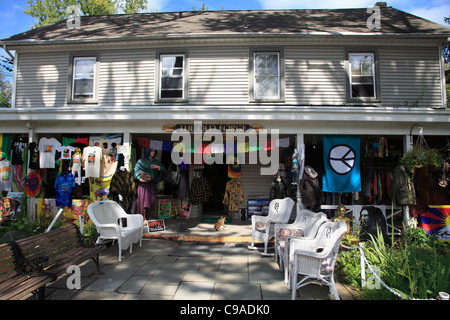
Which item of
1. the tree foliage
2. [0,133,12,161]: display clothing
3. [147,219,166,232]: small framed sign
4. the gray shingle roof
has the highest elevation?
the tree foliage

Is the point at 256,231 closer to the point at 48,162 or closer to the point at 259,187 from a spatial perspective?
the point at 259,187

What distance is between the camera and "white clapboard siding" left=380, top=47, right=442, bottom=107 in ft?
27.1

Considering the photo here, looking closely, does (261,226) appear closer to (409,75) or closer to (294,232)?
(294,232)

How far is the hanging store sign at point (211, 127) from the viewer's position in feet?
22.8

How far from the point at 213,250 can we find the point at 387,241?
3710 millimetres

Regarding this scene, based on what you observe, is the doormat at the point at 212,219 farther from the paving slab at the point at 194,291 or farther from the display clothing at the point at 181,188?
the paving slab at the point at 194,291

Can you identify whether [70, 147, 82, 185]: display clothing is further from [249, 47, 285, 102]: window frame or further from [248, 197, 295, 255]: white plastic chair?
[249, 47, 285, 102]: window frame

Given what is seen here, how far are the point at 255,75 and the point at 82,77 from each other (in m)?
5.82

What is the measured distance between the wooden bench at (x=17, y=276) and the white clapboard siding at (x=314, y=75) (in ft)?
24.2

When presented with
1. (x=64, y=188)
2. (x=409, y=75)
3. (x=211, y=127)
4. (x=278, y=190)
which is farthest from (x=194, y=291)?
(x=409, y=75)

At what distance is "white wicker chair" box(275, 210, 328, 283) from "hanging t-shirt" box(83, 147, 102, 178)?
16.1 feet

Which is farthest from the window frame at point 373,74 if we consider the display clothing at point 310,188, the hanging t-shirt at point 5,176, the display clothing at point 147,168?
the hanging t-shirt at point 5,176

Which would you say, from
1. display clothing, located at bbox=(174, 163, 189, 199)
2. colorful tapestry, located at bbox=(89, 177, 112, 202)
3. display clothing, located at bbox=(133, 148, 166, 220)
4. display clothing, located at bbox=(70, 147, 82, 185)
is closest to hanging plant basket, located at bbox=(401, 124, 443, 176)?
display clothing, located at bbox=(174, 163, 189, 199)

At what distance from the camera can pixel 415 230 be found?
6285mm
